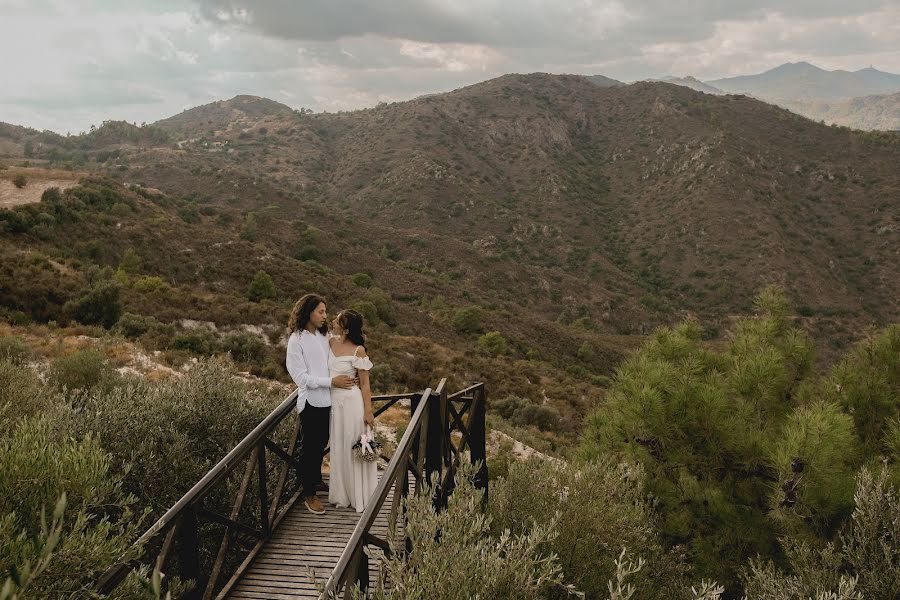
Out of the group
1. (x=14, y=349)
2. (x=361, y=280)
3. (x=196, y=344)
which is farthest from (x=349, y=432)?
(x=361, y=280)

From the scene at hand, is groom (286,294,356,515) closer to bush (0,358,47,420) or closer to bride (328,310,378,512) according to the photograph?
bride (328,310,378,512)

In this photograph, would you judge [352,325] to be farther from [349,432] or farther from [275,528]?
[275,528]

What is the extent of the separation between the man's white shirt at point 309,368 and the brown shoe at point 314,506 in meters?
0.99

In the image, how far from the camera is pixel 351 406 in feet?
Answer: 18.1

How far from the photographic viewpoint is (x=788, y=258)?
231ft

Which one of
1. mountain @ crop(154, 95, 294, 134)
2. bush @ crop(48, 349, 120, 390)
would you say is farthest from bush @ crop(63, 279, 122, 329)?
mountain @ crop(154, 95, 294, 134)

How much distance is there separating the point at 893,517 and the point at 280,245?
5208 centimetres

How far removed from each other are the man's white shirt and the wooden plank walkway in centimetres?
118

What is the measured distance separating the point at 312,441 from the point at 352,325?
1412mm

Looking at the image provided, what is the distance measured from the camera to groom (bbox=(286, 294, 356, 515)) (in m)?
5.52

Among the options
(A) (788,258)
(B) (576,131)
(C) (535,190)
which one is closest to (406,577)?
(A) (788,258)

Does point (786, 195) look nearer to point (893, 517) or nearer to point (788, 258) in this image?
point (788, 258)

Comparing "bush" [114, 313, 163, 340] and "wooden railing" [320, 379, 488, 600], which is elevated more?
"wooden railing" [320, 379, 488, 600]

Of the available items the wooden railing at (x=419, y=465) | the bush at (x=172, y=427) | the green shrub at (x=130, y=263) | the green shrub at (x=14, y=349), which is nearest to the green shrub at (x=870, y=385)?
the wooden railing at (x=419, y=465)
